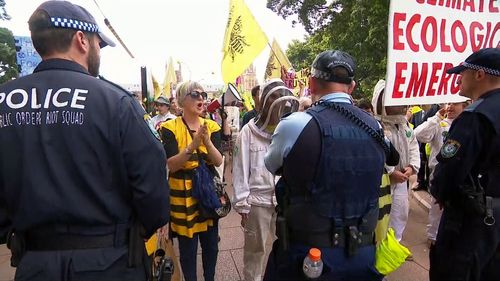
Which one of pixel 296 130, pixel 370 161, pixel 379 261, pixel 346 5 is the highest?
pixel 346 5

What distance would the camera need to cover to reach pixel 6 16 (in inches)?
460

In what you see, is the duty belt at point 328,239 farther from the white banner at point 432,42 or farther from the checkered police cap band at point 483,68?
the checkered police cap band at point 483,68

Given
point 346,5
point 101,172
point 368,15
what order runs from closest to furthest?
point 101,172, point 368,15, point 346,5

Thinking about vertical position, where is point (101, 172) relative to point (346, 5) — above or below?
below

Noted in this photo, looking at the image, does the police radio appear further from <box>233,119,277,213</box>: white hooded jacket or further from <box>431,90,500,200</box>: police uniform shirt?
<box>431,90,500,200</box>: police uniform shirt

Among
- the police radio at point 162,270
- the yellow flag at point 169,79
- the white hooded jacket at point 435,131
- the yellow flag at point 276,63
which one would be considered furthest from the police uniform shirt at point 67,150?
the yellow flag at point 169,79

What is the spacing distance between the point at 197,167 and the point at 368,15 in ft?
48.3

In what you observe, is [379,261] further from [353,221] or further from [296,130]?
[296,130]

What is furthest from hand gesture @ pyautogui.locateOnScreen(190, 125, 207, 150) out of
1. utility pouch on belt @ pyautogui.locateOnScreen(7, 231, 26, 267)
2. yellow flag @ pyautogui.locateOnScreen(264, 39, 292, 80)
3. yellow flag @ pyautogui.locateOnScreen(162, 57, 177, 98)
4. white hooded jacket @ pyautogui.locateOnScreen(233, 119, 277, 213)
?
yellow flag @ pyautogui.locateOnScreen(162, 57, 177, 98)

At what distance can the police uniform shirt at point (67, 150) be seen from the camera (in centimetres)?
144

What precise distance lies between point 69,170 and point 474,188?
87.9 inches

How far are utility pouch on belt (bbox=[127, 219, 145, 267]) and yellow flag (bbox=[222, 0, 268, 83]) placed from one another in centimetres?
390

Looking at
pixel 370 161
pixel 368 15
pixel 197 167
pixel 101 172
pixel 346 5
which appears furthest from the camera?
pixel 346 5

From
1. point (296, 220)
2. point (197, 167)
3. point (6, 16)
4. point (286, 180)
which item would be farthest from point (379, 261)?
point (6, 16)
